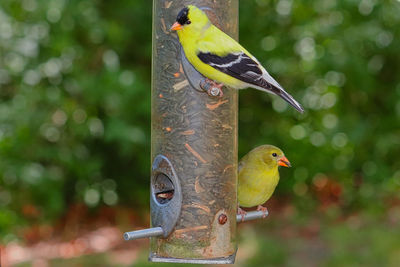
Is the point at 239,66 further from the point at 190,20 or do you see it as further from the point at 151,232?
the point at 151,232

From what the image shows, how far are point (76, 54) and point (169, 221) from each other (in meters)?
4.28

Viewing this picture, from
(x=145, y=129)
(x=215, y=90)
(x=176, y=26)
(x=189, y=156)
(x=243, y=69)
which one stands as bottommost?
(x=145, y=129)

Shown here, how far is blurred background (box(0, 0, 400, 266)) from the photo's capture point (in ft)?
22.6

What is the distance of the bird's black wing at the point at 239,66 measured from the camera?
9.66 ft

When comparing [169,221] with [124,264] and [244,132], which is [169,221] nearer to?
[124,264]

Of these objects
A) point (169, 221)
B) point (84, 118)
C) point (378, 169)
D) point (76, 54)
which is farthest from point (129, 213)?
point (169, 221)

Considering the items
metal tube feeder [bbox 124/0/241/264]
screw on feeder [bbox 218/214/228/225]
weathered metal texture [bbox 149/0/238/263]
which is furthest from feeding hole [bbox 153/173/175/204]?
screw on feeder [bbox 218/214/228/225]

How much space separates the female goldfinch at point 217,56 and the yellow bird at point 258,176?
29.3 inches

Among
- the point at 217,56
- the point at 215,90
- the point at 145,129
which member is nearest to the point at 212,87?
the point at 215,90

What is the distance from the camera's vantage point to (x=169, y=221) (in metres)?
3.31

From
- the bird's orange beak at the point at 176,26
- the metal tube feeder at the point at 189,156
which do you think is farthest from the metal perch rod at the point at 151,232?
the bird's orange beak at the point at 176,26

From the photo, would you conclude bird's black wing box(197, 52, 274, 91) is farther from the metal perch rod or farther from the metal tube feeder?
the metal perch rod

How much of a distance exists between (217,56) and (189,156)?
2.04 ft

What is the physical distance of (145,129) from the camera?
300 inches
